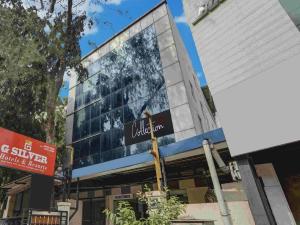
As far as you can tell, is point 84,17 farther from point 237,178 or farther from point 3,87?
point 237,178

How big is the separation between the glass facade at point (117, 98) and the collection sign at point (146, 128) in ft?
1.49

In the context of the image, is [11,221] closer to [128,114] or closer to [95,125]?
[128,114]

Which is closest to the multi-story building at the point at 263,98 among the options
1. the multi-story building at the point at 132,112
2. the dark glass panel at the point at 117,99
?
the multi-story building at the point at 132,112

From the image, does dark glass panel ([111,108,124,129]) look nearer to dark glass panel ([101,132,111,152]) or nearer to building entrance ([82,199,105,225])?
dark glass panel ([101,132,111,152])

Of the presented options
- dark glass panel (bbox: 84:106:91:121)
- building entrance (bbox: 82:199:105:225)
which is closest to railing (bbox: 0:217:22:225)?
building entrance (bbox: 82:199:105:225)

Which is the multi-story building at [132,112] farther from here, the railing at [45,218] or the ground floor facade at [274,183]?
the railing at [45,218]

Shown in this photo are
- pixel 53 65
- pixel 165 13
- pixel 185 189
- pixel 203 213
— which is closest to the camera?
pixel 203 213

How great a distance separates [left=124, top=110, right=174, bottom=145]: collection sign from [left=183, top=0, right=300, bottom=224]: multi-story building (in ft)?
26.3

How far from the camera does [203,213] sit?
7.11 meters

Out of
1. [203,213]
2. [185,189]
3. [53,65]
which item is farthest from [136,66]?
[203,213]

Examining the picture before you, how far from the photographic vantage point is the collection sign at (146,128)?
1703 centimetres

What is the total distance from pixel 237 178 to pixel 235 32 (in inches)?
226

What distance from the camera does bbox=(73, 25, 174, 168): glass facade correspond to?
62.6 feet

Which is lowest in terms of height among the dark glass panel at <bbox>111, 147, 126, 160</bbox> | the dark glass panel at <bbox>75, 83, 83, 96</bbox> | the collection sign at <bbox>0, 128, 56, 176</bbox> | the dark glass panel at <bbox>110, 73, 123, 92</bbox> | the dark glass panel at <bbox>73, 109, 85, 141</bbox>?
the collection sign at <bbox>0, 128, 56, 176</bbox>
